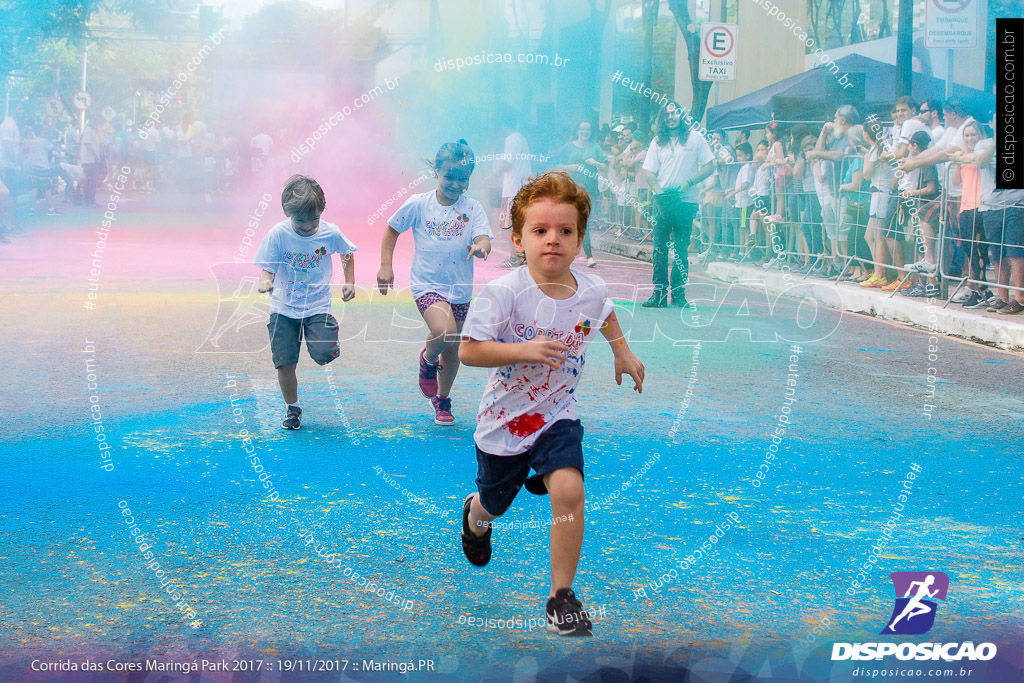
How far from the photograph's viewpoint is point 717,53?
54.1 feet

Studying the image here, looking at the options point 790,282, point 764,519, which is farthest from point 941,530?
point 790,282

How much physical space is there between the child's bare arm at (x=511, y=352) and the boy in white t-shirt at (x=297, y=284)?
8.58 ft

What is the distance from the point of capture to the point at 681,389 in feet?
22.9

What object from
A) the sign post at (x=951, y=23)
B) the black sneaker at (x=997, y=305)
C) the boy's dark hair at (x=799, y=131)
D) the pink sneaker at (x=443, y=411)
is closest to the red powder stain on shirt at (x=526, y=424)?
the pink sneaker at (x=443, y=411)

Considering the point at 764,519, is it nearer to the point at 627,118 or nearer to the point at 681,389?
the point at 681,389

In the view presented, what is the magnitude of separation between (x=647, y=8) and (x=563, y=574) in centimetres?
→ 1844

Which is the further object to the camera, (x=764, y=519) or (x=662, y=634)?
(x=764, y=519)

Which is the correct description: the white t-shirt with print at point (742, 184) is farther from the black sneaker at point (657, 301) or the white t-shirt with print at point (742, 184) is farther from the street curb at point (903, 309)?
the black sneaker at point (657, 301)

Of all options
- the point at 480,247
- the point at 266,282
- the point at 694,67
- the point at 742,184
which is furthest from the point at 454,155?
the point at 694,67

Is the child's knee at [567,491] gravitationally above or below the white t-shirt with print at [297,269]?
below

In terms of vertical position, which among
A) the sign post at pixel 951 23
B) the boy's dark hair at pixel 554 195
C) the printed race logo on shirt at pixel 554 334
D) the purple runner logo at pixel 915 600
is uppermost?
the sign post at pixel 951 23

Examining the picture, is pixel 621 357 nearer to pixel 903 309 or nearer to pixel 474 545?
pixel 474 545

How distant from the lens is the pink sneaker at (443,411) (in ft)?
19.5

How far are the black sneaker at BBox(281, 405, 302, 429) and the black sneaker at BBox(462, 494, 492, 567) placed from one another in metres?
2.34
